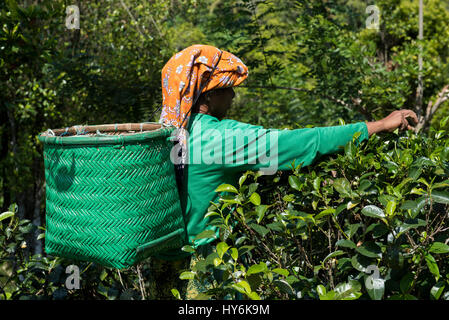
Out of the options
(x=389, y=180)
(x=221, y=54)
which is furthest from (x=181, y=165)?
(x=389, y=180)

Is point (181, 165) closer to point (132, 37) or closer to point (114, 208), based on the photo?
point (114, 208)

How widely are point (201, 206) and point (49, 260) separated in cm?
80

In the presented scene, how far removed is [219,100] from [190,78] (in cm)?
20

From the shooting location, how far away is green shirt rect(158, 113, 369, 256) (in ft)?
6.19

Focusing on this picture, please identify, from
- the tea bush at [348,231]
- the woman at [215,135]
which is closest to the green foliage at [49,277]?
the woman at [215,135]

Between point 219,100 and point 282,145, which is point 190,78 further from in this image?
point 282,145

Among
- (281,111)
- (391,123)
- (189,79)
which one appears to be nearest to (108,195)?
(189,79)

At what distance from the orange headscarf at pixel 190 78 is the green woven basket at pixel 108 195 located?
0.28m

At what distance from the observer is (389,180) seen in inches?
68.2

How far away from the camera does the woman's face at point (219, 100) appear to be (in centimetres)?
222

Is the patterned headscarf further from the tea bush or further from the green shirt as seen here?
the tea bush

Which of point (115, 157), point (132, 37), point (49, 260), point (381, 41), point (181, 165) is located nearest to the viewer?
point (115, 157)

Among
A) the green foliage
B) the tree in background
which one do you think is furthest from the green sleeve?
the tree in background

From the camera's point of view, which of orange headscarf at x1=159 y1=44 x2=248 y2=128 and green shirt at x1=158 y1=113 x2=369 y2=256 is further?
orange headscarf at x1=159 y1=44 x2=248 y2=128
